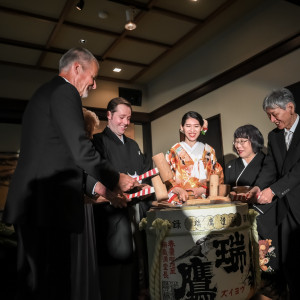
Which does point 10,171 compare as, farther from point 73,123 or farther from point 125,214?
point 73,123

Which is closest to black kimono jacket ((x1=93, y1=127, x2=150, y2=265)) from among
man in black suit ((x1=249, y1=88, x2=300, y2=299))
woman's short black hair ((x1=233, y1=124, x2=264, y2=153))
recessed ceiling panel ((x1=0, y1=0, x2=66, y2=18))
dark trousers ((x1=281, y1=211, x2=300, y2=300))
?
man in black suit ((x1=249, y1=88, x2=300, y2=299))

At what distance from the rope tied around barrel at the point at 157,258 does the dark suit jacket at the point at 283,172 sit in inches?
48.7

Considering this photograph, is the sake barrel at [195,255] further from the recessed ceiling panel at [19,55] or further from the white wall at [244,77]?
the recessed ceiling panel at [19,55]

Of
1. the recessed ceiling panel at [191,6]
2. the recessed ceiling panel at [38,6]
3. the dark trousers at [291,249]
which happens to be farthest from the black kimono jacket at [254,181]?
the recessed ceiling panel at [38,6]

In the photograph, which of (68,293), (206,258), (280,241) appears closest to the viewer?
(68,293)

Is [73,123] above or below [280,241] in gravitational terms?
above

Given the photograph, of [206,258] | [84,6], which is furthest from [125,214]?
[84,6]

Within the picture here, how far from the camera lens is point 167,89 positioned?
7.02 metres

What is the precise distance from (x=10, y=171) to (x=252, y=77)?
515 centimetres

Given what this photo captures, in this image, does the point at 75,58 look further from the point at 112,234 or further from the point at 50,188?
the point at 112,234

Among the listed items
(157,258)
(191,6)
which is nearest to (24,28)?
(191,6)

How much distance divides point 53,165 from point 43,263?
17.5 inches

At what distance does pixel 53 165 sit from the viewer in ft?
4.89

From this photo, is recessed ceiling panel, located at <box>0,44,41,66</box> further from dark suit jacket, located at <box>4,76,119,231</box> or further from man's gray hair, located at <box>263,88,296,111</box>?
dark suit jacket, located at <box>4,76,119,231</box>
